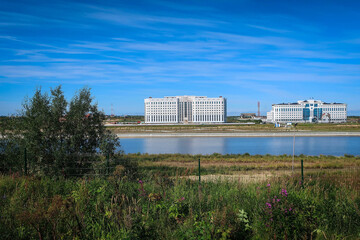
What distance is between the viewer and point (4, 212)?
4887 mm

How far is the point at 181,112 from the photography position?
163 m

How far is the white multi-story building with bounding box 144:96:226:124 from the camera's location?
156 metres

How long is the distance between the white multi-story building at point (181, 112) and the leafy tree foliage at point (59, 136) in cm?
14215

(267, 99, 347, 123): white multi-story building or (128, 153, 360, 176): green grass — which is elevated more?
(267, 99, 347, 123): white multi-story building

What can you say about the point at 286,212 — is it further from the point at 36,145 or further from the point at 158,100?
the point at 158,100

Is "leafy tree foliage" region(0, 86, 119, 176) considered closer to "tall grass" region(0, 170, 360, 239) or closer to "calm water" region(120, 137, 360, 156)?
"tall grass" region(0, 170, 360, 239)

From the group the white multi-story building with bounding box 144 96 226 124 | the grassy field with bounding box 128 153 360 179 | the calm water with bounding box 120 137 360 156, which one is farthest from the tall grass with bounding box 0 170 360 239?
the white multi-story building with bounding box 144 96 226 124

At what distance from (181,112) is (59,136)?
15110cm

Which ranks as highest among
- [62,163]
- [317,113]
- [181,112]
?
[181,112]

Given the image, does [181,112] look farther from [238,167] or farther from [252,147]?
[238,167]

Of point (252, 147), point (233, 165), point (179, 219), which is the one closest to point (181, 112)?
point (252, 147)

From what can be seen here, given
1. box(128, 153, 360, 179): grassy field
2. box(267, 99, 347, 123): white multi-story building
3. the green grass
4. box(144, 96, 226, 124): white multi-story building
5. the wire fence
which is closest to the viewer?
the wire fence

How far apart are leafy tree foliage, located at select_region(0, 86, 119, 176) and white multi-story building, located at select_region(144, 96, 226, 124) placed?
142153mm

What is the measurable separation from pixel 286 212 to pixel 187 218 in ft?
5.01
